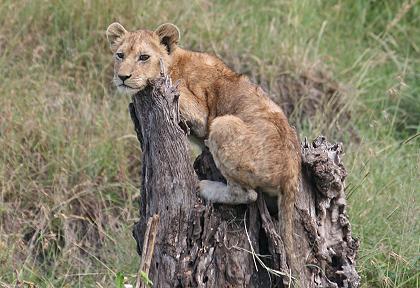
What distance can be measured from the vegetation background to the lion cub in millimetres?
1273

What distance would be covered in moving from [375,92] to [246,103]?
174 inches

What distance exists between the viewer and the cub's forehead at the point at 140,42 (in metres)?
6.98

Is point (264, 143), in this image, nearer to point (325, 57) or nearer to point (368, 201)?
point (368, 201)

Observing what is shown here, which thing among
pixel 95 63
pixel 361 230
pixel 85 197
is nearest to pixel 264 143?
pixel 361 230

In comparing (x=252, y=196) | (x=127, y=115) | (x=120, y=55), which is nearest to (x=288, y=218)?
(x=252, y=196)

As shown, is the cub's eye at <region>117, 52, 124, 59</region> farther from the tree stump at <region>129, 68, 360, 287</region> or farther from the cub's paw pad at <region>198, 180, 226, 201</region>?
the cub's paw pad at <region>198, 180, 226, 201</region>

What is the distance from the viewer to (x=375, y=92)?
35.3 ft

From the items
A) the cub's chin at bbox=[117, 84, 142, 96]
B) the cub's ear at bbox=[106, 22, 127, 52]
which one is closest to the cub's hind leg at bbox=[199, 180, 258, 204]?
the cub's chin at bbox=[117, 84, 142, 96]

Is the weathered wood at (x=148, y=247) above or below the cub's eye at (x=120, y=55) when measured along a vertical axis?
below

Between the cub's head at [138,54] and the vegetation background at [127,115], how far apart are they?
149 centimetres

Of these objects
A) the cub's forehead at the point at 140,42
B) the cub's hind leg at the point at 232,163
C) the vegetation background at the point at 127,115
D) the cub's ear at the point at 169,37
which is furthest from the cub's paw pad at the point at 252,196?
the cub's ear at the point at 169,37

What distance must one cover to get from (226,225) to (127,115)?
3831 mm

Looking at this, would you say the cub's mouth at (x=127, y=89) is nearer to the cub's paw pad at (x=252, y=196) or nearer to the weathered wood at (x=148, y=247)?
the cub's paw pad at (x=252, y=196)

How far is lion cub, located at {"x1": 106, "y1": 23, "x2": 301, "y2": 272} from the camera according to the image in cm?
606
